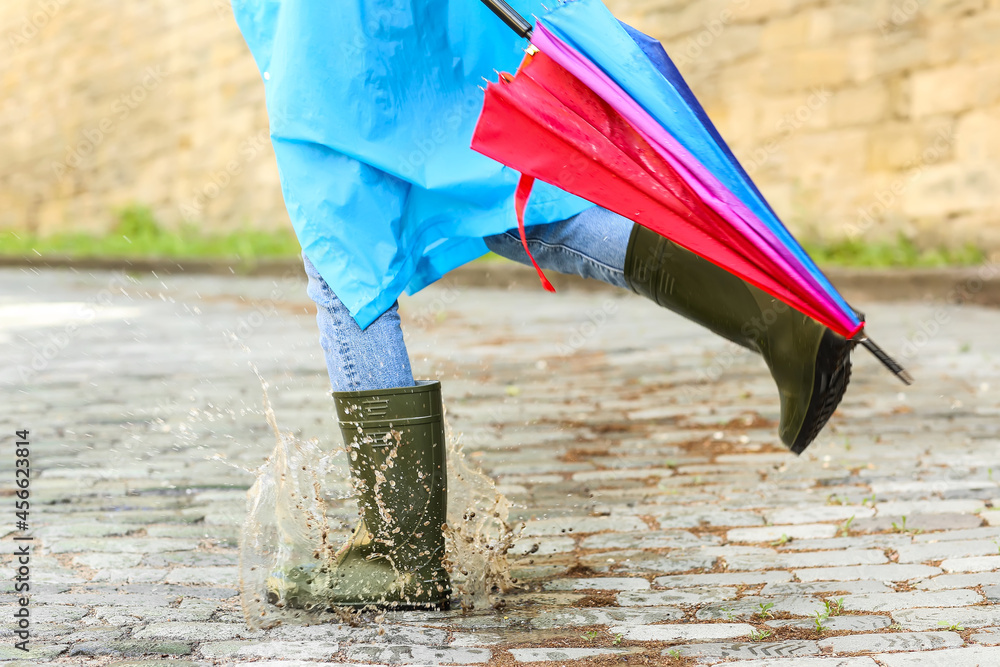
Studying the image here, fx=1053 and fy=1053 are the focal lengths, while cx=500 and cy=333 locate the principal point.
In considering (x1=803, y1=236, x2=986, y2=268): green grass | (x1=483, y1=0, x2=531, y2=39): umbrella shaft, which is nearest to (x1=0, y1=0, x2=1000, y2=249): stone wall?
(x1=803, y1=236, x2=986, y2=268): green grass

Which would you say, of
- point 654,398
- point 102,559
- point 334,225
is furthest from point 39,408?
point 334,225

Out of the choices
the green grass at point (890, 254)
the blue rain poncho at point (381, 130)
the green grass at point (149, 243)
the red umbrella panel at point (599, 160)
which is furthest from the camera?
the green grass at point (149, 243)

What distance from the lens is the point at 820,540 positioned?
7.86 feet

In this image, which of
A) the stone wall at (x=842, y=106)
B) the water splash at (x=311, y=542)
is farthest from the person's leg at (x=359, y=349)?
the stone wall at (x=842, y=106)

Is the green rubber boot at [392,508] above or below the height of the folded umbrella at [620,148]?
below

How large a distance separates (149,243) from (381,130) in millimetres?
12320

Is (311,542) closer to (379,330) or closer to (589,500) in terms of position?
(379,330)

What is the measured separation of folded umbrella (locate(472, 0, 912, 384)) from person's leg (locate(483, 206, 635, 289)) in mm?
274

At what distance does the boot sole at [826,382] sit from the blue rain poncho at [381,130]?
0.56 m

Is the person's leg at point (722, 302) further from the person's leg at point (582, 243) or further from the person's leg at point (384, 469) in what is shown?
the person's leg at point (384, 469)

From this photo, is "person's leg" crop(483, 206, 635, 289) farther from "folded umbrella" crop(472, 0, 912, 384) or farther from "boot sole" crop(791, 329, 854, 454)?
"boot sole" crop(791, 329, 854, 454)

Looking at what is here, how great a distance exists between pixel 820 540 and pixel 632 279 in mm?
814

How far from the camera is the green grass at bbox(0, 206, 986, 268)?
25.9ft

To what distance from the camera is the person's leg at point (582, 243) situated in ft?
6.75
